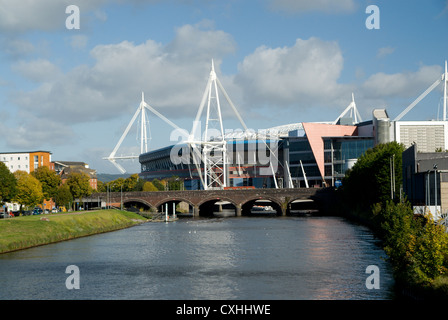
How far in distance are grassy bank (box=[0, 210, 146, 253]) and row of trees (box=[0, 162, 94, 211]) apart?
16230mm

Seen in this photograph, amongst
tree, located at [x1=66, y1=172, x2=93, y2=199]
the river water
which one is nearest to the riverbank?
the river water

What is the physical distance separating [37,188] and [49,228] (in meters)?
44.1

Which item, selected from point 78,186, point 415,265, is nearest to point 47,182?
point 78,186

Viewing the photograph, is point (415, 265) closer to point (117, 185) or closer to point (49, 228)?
point (49, 228)

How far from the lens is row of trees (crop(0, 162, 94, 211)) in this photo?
10731cm

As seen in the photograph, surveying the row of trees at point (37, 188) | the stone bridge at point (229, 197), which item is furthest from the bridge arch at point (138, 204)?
the row of trees at point (37, 188)

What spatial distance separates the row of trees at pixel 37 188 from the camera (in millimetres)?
107312

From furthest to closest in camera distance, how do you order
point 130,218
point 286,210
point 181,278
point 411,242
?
point 286,210, point 130,218, point 181,278, point 411,242

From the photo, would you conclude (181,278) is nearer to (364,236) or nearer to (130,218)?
(364,236)

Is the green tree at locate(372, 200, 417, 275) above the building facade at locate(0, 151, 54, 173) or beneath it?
beneath

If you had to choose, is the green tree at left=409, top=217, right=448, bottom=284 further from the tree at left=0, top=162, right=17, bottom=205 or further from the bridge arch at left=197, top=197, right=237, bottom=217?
the bridge arch at left=197, top=197, right=237, bottom=217

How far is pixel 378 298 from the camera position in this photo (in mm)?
40094
